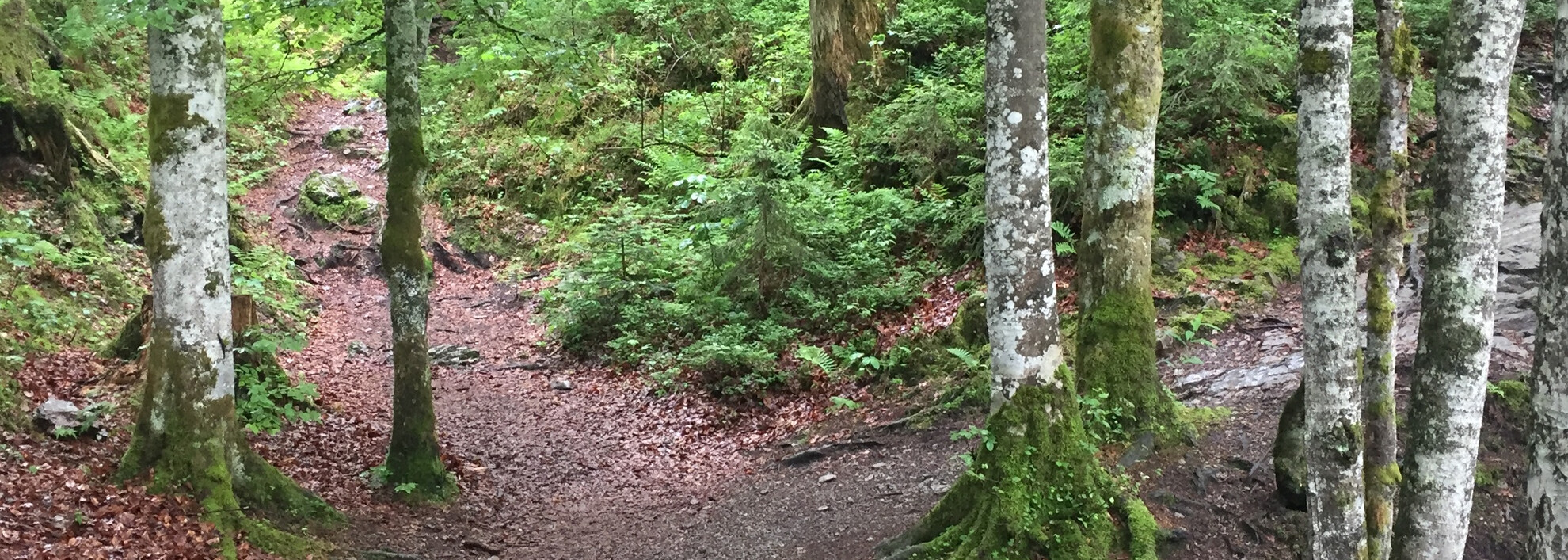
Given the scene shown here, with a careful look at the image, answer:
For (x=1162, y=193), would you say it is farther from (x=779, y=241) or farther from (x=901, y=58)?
(x=901, y=58)

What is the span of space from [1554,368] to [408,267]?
7.31 meters

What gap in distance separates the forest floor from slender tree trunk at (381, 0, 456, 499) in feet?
1.20

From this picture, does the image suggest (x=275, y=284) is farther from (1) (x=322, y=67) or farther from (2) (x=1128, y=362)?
(2) (x=1128, y=362)

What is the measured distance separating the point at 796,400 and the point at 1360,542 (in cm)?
625

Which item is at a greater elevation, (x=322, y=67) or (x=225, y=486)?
(x=322, y=67)

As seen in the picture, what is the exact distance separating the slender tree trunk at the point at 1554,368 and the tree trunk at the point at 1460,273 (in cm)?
88

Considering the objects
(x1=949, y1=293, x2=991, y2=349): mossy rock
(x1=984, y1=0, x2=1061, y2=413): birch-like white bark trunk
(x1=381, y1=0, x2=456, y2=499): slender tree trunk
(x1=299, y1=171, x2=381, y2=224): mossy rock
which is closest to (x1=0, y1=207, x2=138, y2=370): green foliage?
(x1=381, y1=0, x2=456, y2=499): slender tree trunk

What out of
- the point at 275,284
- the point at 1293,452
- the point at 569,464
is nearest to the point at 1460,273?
the point at 1293,452

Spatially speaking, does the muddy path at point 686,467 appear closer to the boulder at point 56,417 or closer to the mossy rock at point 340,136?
the boulder at point 56,417

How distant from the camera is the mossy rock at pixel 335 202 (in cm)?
1722

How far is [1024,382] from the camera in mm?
5352

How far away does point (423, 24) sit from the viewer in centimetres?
802

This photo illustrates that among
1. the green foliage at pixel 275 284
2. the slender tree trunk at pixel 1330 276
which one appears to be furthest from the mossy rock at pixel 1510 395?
the green foliage at pixel 275 284

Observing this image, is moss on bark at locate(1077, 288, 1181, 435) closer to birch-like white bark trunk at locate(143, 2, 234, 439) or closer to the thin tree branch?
birch-like white bark trunk at locate(143, 2, 234, 439)
